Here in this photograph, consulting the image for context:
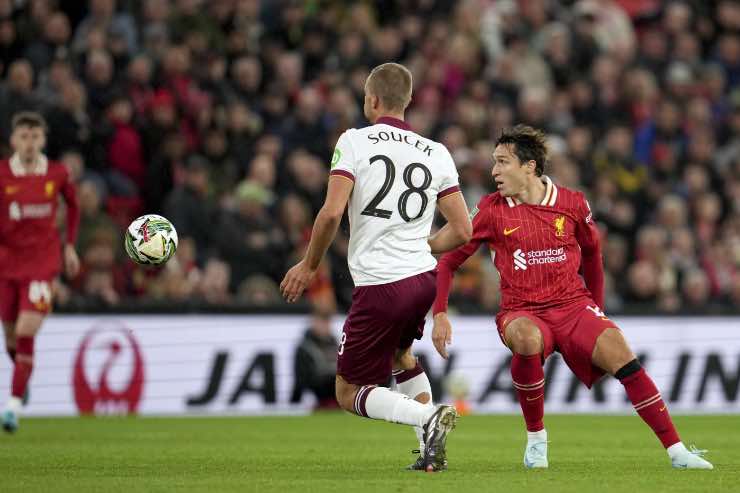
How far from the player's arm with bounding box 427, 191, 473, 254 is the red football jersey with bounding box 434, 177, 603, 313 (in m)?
0.43

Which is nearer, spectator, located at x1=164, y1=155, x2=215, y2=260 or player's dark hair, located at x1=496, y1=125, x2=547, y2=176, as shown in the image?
player's dark hair, located at x1=496, y1=125, x2=547, y2=176

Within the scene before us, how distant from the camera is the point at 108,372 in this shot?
14.7m

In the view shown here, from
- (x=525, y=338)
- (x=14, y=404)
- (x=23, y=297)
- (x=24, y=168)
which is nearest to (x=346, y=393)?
(x=525, y=338)

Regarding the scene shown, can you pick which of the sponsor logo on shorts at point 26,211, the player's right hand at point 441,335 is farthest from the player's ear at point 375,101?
the sponsor logo on shorts at point 26,211

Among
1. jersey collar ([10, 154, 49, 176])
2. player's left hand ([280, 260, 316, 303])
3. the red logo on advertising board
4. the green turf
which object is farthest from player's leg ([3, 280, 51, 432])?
player's left hand ([280, 260, 316, 303])

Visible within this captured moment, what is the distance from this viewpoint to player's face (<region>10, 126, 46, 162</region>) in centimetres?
1177

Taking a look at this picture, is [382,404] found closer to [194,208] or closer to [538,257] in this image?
[538,257]

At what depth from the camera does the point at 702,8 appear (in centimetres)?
2283

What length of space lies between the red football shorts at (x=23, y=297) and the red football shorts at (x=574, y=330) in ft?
16.2

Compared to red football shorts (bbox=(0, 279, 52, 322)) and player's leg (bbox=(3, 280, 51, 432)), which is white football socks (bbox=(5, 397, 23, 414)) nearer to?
player's leg (bbox=(3, 280, 51, 432))

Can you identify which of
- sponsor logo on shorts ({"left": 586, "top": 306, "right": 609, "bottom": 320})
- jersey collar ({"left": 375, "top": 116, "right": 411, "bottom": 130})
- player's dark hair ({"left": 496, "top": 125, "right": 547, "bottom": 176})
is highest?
jersey collar ({"left": 375, "top": 116, "right": 411, "bottom": 130})

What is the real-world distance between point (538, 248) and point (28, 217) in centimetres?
534

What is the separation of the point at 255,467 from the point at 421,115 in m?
10.1

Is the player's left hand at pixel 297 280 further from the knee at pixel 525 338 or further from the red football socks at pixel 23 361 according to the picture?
the red football socks at pixel 23 361
